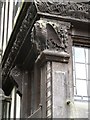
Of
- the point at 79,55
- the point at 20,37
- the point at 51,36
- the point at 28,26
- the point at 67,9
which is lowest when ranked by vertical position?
the point at 79,55

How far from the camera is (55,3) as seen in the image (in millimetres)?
8203

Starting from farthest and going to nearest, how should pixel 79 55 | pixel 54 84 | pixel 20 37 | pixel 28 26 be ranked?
pixel 20 37, pixel 28 26, pixel 79 55, pixel 54 84

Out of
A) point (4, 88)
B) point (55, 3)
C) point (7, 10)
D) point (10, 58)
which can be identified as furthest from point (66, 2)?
point (7, 10)

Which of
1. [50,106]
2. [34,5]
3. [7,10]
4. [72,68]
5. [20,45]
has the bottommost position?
[50,106]

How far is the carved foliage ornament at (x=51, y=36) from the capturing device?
26.0 ft

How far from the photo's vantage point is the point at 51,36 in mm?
8016

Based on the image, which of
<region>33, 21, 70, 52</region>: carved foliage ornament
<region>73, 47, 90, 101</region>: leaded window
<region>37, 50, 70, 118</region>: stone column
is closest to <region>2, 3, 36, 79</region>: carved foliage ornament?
<region>33, 21, 70, 52</region>: carved foliage ornament

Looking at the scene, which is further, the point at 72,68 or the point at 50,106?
the point at 72,68

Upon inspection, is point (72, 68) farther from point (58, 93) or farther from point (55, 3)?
point (55, 3)

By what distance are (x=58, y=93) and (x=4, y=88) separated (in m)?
4.25

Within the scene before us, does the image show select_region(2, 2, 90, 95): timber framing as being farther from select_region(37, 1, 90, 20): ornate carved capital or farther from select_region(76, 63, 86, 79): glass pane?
select_region(76, 63, 86, 79): glass pane

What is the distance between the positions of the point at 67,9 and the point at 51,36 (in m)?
0.64

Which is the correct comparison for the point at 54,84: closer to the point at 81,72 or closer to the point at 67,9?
the point at 81,72

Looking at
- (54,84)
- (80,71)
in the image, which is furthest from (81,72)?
(54,84)
